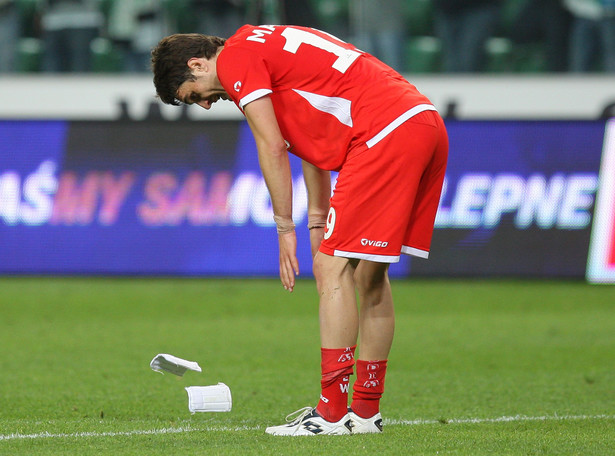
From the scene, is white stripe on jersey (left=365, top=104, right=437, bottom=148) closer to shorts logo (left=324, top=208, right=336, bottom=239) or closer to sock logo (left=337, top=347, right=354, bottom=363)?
shorts logo (left=324, top=208, right=336, bottom=239)

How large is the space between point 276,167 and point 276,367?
2.42 metres

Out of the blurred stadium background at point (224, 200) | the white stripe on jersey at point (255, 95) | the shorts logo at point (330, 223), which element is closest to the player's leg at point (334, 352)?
the shorts logo at point (330, 223)

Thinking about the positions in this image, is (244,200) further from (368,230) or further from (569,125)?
(368,230)

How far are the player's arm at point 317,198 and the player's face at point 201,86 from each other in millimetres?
585

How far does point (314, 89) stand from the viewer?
4312 millimetres

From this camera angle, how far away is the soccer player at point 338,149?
13.9ft

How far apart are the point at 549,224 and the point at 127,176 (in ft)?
14.6

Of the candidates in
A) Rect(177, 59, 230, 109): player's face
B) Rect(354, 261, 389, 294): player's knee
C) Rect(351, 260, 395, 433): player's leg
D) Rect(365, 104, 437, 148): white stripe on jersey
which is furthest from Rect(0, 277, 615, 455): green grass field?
Rect(177, 59, 230, 109): player's face

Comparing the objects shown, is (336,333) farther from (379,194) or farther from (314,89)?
(314,89)

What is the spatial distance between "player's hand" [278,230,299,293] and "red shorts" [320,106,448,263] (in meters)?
0.13

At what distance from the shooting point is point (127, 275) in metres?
11.3

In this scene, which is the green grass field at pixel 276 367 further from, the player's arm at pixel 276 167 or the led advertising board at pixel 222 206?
the player's arm at pixel 276 167

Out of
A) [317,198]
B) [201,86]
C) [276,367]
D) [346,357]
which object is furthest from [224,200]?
[346,357]

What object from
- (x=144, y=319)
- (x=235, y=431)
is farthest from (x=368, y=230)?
(x=144, y=319)
